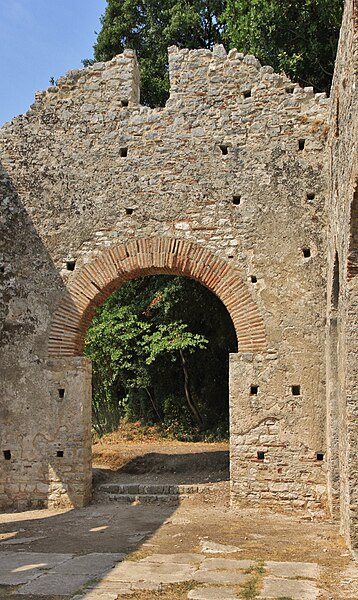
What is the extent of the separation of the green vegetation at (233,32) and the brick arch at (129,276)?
6.69m

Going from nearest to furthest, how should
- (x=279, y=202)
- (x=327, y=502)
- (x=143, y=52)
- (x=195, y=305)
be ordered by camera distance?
1. (x=327, y=502)
2. (x=279, y=202)
3. (x=195, y=305)
4. (x=143, y=52)

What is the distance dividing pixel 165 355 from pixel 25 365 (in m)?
7.22

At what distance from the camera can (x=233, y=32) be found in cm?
1490

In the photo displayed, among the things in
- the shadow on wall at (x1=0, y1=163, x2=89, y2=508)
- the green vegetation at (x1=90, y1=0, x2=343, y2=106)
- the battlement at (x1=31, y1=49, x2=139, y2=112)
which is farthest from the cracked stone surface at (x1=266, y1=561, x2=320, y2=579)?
the green vegetation at (x1=90, y1=0, x2=343, y2=106)

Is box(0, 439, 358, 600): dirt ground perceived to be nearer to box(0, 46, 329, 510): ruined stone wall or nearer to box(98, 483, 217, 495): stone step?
box(98, 483, 217, 495): stone step

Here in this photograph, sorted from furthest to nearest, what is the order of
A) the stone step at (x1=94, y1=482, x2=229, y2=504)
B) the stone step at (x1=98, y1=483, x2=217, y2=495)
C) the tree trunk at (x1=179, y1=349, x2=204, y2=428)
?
1. the tree trunk at (x1=179, y1=349, x2=204, y2=428)
2. the stone step at (x1=98, y1=483, x2=217, y2=495)
3. the stone step at (x1=94, y1=482, x2=229, y2=504)

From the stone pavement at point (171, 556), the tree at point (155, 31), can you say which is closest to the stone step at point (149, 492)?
the stone pavement at point (171, 556)

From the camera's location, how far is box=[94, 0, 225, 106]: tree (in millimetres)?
18391

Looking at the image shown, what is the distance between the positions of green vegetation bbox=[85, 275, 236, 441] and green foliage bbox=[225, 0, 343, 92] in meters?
5.32

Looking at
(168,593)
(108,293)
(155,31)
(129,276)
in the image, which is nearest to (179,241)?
(129,276)

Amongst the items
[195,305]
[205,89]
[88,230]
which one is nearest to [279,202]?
[205,89]

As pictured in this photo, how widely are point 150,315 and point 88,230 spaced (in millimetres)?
6452

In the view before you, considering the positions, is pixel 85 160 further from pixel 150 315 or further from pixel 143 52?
pixel 143 52

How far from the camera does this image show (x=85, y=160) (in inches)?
373
